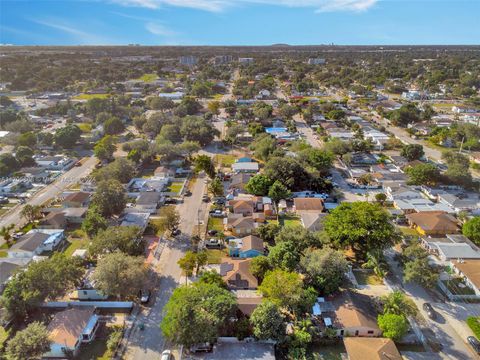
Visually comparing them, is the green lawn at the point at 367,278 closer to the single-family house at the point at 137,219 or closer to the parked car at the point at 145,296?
the parked car at the point at 145,296

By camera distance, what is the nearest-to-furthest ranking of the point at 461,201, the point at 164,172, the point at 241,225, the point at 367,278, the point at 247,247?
the point at 367,278, the point at 247,247, the point at 241,225, the point at 461,201, the point at 164,172

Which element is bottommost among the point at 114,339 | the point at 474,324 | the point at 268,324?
the point at 114,339

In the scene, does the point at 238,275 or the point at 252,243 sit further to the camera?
the point at 252,243

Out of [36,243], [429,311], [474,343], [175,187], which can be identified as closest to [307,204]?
[429,311]

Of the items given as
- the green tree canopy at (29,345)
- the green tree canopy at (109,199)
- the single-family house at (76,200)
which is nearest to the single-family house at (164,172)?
the single-family house at (76,200)

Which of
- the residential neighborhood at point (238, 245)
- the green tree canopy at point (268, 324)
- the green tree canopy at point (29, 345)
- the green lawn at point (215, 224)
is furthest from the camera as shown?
the green lawn at point (215, 224)

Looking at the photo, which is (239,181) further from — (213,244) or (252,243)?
(252,243)
